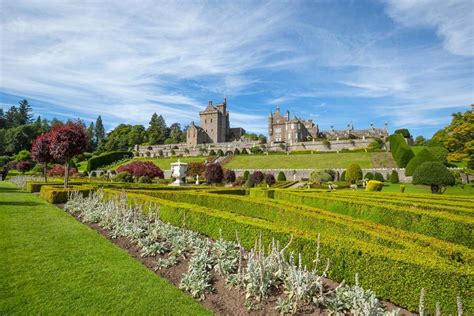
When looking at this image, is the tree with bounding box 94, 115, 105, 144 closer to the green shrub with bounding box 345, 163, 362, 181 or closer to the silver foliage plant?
the green shrub with bounding box 345, 163, 362, 181

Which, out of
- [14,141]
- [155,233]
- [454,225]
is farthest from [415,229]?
[14,141]

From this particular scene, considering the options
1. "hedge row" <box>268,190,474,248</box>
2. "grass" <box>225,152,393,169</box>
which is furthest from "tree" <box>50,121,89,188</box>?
"grass" <box>225,152,393,169</box>

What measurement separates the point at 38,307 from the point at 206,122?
294 ft

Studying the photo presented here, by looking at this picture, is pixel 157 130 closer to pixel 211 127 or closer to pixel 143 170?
pixel 211 127

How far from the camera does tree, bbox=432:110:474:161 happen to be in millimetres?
27594

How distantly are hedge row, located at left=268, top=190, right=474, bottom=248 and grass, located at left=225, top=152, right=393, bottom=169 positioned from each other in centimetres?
3645

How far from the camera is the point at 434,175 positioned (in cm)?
2095

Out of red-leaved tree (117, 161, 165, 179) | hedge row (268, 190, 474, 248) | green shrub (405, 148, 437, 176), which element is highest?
green shrub (405, 148, 437, 176)

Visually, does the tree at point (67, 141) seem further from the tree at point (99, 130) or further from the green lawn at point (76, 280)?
the tree at point (99, 130)

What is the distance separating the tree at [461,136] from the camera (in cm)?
2759

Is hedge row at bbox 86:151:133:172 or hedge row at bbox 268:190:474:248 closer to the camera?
hedge row at bbox 268:190:474:248

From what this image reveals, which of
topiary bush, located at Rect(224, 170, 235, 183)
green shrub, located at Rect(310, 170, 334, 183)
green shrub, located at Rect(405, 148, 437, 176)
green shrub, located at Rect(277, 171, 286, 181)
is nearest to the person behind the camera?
green shrub, located at Rect(405, 148, 437, 176)

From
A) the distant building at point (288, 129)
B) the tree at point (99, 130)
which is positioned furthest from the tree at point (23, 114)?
the distant building at point (288, 129)

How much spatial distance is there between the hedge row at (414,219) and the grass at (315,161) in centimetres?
3645
